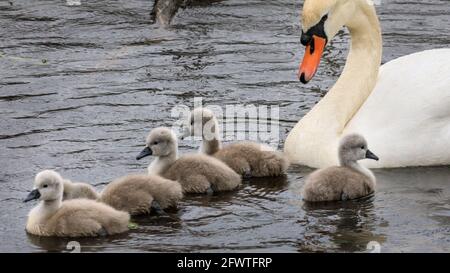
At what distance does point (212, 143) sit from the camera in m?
10.5

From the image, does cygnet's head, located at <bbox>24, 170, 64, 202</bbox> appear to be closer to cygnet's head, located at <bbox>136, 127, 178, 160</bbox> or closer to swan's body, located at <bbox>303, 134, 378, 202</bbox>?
cygnet's head, located at <bbox>136, 127, 178, 160</bbox>

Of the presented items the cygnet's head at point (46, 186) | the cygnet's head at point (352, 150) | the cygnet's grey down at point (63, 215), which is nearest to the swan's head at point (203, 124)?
the cygnet's head at point (352, 150)

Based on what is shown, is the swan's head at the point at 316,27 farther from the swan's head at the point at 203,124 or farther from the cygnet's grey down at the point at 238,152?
the swan's head at the point at 203,124

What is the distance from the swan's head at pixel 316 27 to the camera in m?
10.7

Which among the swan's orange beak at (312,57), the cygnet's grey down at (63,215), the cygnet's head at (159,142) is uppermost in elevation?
the swan's orange beak at (312,57)

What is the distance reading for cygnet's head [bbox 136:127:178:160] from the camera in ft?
32.4

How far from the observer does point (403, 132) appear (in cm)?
1070

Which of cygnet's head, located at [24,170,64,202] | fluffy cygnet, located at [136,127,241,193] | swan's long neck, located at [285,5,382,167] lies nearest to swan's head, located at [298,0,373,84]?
swan's long neck, located at [285,5,382,167]

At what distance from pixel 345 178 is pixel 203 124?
1.33 metres

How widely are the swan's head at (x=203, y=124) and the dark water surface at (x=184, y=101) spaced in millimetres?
515

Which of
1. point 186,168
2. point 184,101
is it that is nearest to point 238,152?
point 186,168

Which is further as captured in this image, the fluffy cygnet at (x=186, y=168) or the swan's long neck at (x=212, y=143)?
the swan's long neck at (x=212, y=143)
